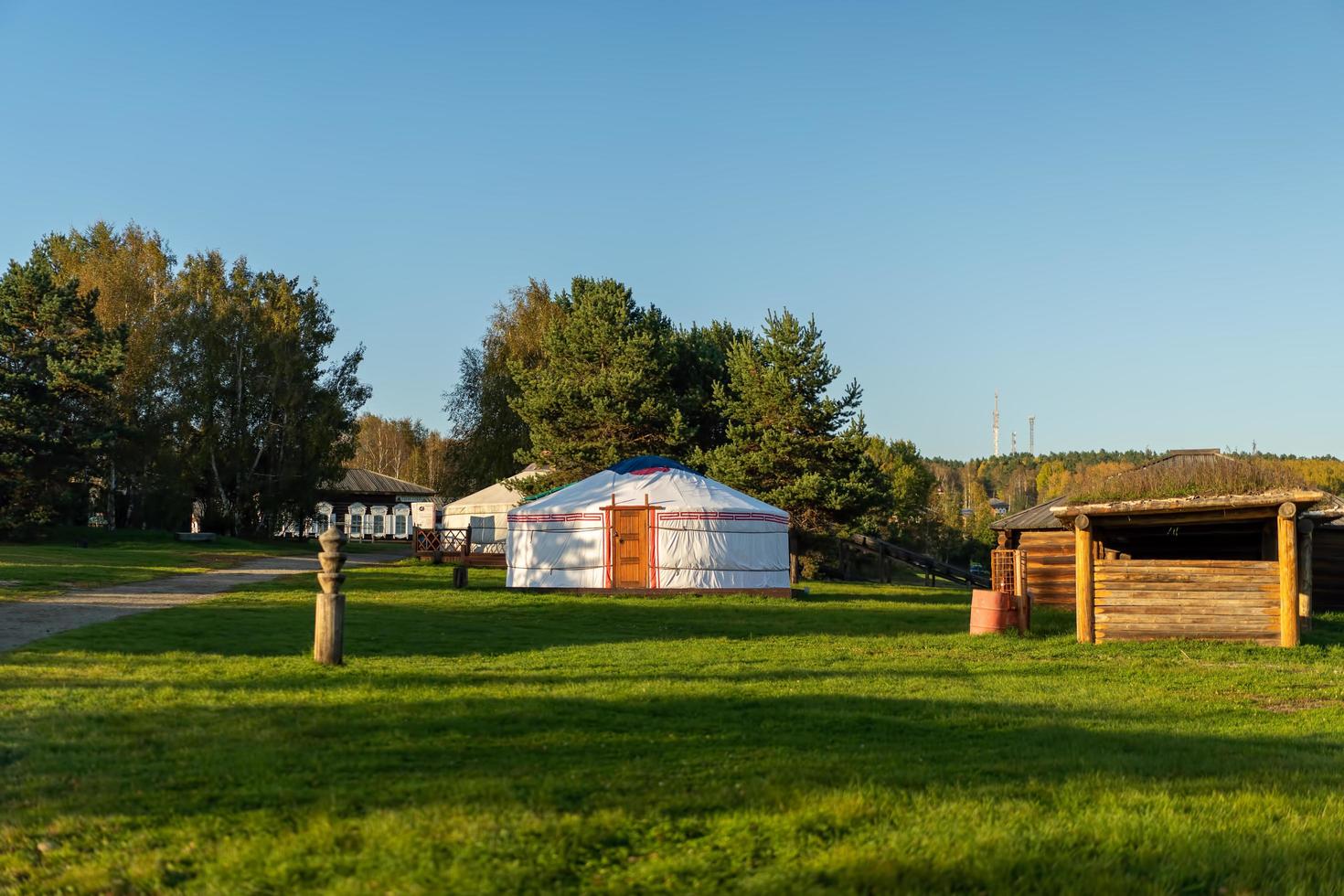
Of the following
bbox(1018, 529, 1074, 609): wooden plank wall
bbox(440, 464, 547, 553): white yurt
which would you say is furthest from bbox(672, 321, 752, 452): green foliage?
bbox(1018, 529, 1074, 609): wooden plank wall

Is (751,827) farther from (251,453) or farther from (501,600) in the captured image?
(251,453)

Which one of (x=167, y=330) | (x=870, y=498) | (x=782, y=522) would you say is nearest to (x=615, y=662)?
(x=782, y=522)

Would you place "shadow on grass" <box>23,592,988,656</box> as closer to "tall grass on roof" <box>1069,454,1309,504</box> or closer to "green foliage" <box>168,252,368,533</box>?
"tall grass on roof" <box>1069,454,1309,504</box>

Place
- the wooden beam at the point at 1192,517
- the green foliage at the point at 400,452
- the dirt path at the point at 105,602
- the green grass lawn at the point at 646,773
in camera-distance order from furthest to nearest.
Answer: the green foliage at the point at 400,452 < the wooden beam at the point at 1192,517 < the dirt path at the point at 105,602 < the green grass lawn at the point at 646,773

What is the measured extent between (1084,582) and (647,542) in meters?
9.65

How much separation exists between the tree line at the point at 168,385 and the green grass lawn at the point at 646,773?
83.7ft

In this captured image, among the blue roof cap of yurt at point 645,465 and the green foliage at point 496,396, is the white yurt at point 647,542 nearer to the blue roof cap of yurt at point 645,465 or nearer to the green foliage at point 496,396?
the blue roof cap of yurt at point 645,465

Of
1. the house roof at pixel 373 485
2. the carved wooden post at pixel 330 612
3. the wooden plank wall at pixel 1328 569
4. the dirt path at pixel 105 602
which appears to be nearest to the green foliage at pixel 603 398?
the dirt path at pixel 105 602

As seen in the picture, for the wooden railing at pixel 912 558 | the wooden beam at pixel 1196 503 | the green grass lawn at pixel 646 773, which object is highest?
the wooden beam at pixel 1196 503

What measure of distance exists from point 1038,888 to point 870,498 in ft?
80.5

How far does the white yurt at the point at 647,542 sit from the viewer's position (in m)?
20.8

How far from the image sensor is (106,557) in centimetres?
2470

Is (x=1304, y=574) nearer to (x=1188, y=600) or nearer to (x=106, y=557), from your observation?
(x=1188, y=600)

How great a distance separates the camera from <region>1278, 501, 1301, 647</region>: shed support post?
38.9ft
